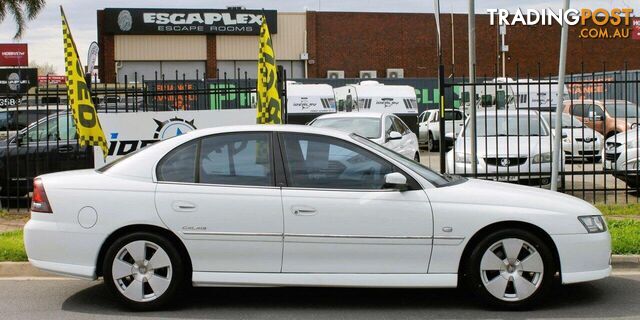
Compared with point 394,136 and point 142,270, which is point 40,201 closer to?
point 142,270

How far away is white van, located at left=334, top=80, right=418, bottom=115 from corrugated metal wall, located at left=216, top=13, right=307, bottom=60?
53.9 feet

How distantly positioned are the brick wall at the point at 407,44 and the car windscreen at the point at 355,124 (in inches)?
1125

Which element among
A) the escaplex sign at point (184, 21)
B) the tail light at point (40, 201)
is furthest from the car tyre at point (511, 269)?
the escaplex sign at point (184, 21)

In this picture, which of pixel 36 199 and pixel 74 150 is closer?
pixel 36 199

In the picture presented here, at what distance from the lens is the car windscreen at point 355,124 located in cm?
1520

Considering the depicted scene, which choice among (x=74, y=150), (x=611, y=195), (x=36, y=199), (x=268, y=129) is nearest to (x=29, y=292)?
(x=36, y=199)

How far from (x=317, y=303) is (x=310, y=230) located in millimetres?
880

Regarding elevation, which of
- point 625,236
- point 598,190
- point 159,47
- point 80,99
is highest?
point 159,47

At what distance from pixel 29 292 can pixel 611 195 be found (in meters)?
9.94

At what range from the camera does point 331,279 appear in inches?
245

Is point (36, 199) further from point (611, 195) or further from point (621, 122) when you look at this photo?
point (621, 122)

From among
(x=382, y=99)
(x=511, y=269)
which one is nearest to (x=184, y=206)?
(x=511, y=269)

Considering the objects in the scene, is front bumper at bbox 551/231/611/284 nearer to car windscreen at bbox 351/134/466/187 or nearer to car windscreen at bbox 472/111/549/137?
car windscreen at bbox 351/134/466/187

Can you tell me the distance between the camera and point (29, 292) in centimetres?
731
